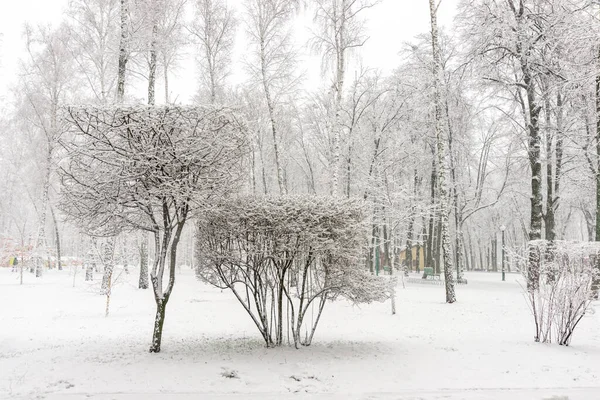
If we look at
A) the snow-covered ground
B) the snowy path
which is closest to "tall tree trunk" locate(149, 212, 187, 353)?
the snow-covered ground

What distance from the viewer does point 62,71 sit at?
1922 cm

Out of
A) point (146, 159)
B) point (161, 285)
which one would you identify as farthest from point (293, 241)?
point (146, 159)

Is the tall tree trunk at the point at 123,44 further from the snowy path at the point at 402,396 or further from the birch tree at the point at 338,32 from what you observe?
the snowy path at the point at 402,396

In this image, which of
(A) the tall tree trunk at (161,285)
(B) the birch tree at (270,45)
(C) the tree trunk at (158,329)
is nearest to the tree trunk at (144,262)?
(B) the birch tree at (270,45)

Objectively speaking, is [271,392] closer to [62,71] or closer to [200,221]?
[200,221]

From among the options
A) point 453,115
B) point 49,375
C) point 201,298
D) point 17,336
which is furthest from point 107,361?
point 453,115

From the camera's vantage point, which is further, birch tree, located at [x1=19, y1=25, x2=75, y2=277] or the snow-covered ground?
birch tree, located at [x1=19, y1=25, x2=75, y2=277]

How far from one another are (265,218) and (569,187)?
61.7 ft

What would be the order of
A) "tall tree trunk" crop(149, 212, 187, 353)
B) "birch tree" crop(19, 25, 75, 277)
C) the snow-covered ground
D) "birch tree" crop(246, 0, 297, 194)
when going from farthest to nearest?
"birch tree" crop(19, 25, 75, 277) → "birch tree" crop(246, 0, 297, 194) → "tall tree trunk" crop(149, 212, 187, 353) → the snow-covered ground

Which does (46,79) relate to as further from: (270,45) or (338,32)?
(338,32)

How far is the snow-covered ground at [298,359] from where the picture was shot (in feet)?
15.2

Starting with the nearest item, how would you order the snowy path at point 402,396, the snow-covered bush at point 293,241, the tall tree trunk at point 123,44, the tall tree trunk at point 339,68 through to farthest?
1. the snowy path at point 402,396
2. the snow-covered bush at point 293,241
3. the tall tree trunk at point 123,44
4. the tall tree trunk at point 339,68

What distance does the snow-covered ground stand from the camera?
15.2 feet

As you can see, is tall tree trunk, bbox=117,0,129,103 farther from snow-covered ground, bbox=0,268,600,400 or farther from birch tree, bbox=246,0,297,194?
snow-covered ground, bbox=0,268,600,400
